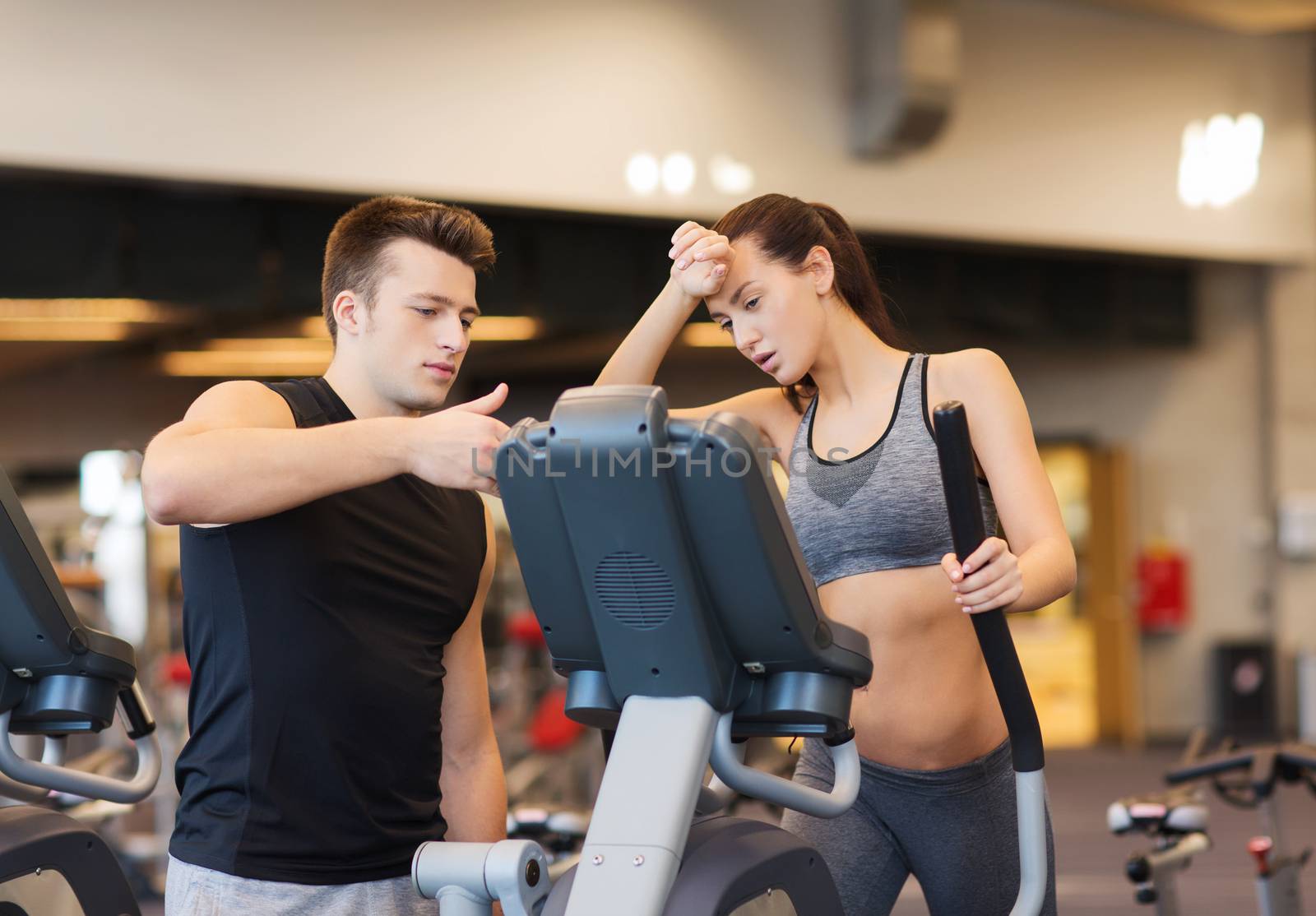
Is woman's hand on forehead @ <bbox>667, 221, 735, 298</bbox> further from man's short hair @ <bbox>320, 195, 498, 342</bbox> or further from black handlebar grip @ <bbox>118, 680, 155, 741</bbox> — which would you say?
black handlebar grip @ <bbox>118, 680, 155, 741</bbox>

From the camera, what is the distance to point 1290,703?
28.0 feet

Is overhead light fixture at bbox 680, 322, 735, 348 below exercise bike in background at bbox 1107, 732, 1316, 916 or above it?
above

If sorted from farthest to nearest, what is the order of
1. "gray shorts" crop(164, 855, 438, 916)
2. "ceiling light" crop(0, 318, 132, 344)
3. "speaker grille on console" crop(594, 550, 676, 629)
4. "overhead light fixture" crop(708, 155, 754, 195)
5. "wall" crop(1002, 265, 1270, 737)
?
"wall" crop(1002, 265, 1270, 737)
"ceiling light" crop(0, 318, 132, 344)
"overhead light fixture" crop(708, 155, 754, 195)
"gray shorts" crop(164, 855, 438, 916)
"speaker grille on console" crop(594, 550, 676, 629)

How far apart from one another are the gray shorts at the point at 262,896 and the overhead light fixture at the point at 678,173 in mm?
4811

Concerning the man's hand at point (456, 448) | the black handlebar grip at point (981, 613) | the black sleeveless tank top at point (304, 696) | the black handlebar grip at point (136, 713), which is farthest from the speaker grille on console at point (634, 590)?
the black handlebar grip at point (136, 713)

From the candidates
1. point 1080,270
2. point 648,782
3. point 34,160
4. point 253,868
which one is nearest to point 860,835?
point 648,782

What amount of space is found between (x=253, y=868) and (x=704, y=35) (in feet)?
17.3

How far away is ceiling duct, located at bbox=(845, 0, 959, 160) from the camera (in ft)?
20.1

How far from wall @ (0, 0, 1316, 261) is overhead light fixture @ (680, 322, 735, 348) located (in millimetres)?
1336

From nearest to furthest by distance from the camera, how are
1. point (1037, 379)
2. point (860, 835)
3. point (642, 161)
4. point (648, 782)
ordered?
point (648, 782), point (860, 835), point (642, 161), point (1037, 379)

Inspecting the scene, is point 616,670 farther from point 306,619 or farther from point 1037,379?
point 1037,379

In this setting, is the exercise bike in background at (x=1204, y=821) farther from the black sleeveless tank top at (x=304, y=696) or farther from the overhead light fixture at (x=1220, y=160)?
the overhead light fixture at (x=1220, y=160)

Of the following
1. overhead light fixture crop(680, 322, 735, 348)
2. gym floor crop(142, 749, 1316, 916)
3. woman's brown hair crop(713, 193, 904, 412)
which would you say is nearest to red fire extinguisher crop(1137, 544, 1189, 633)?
gym floor crop(142, 749, 1316, 916)

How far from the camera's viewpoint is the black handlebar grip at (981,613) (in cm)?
115
